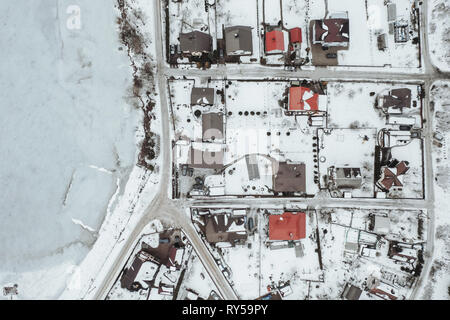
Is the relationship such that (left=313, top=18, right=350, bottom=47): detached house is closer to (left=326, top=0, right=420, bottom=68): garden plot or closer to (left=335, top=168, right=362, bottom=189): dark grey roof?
(left=326, top=0, right=420, bottom=68): garden plot

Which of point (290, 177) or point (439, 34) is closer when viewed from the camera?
point (290, 177)

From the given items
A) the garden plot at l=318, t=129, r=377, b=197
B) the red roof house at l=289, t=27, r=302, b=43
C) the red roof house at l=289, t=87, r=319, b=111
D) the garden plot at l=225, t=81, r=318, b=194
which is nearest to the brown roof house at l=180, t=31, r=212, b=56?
the garden plot at l=225, t=81, r=318, b=194

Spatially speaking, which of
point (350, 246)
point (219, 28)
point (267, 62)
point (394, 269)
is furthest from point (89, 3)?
point (394, 269)

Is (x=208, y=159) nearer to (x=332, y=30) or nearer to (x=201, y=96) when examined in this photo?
(x=201, y=96)

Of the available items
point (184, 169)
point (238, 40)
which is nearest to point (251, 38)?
point (238, 40)

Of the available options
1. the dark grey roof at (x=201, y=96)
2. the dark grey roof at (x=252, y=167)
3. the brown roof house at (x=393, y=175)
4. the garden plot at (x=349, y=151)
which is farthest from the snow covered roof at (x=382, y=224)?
the dark grey roof at (x=201, y=96)
